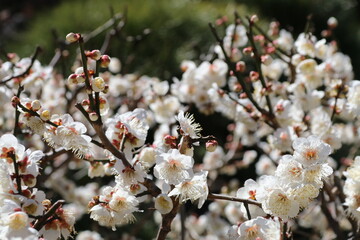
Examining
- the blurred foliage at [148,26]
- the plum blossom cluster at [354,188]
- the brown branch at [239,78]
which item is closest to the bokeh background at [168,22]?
the blurred foliage at [148,26]

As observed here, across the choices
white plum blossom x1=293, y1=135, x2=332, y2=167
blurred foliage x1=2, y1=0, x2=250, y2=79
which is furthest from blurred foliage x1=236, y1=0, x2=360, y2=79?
white plum blossom x1=293, y1=135, x2=332, y2=167

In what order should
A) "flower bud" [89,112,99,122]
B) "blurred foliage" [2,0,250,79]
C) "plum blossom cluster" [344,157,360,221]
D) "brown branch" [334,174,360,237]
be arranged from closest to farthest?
1. "flower bud" [89,112,99,122]
2. "plum blossom cluster" [344,157,360,221]
3. "brown branch" [334,174,360,237]
4. "blurred foliage" [2,0,250,79]

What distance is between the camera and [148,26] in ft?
14.6

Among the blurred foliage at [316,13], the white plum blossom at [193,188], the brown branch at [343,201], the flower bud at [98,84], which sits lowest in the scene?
the blurred foliage at [316,13]

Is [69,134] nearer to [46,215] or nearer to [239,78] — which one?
[46,215]

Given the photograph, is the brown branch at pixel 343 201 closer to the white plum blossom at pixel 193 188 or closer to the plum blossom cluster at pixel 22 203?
the white plum blossom at pixel 193 188

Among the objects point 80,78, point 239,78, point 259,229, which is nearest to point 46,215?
point 80,78

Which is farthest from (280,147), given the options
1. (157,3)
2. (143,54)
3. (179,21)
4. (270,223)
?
(157,3)

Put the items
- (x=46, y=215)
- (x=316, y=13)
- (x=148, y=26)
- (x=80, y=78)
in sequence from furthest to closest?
(x=316, y=13)
(x=148, y=26)
(x=80, y=78)
(x=46, y=215)

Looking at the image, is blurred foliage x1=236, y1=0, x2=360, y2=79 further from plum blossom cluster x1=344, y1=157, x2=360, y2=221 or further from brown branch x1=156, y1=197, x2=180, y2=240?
brown branch x1=156, y1=197, x2=180, y2=240

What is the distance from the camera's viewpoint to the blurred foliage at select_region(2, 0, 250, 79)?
4.07 metres

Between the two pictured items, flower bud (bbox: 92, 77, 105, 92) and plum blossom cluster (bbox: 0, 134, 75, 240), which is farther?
flower bud (bbox: 92, 77, 105, 92)

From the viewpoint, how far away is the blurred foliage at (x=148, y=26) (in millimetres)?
4074

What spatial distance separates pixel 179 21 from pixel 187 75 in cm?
261
